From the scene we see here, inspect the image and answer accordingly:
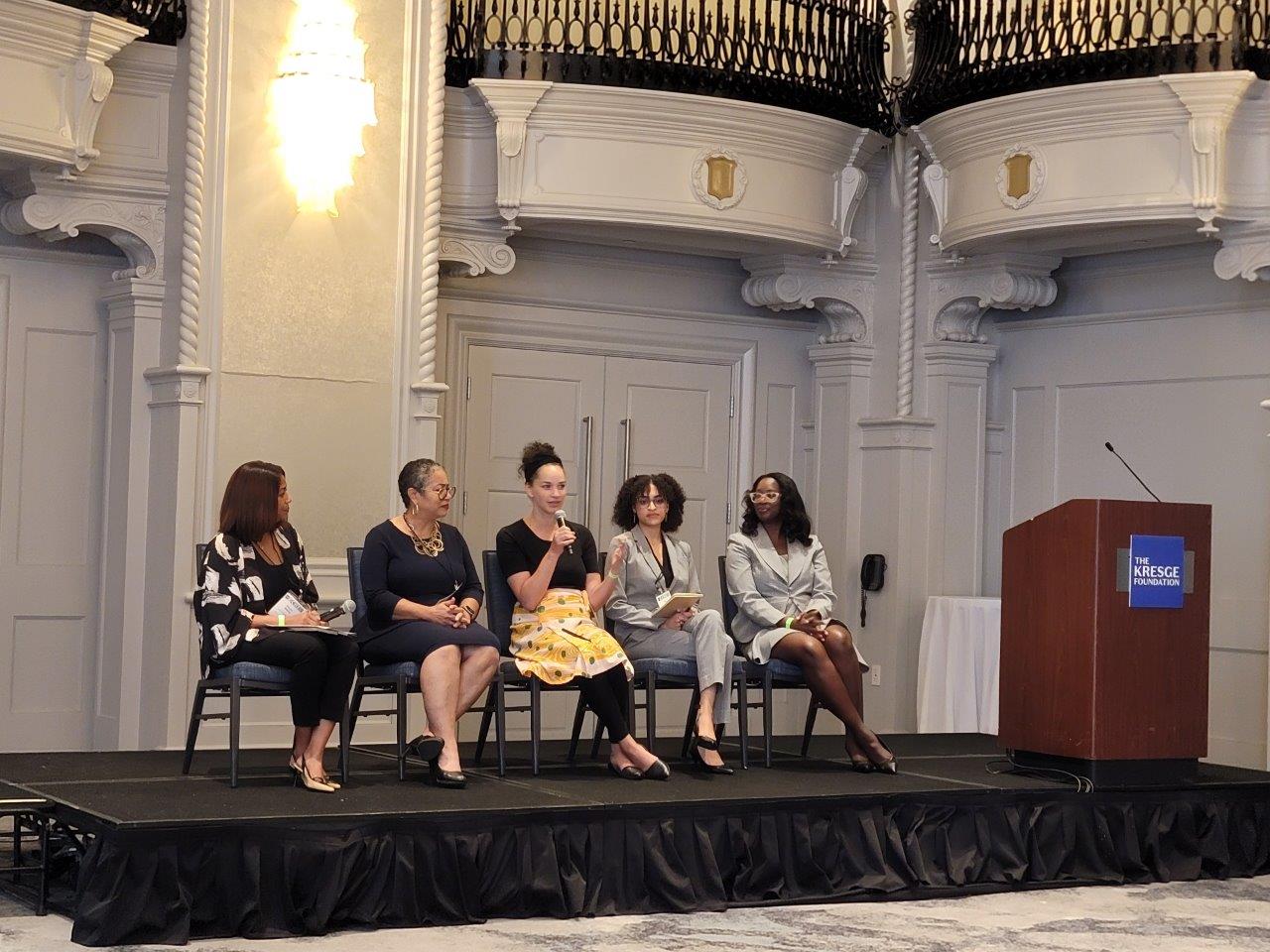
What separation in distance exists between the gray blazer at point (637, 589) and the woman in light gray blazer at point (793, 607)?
0.84 feet

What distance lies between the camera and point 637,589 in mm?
6414

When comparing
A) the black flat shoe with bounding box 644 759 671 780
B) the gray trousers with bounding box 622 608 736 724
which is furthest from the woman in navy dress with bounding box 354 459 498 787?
the gray trousers with bounding box 622 608 736 724

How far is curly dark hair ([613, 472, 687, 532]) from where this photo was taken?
253 inches

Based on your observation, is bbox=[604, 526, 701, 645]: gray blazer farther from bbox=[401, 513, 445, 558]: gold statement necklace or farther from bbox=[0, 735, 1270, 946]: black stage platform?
bbox=[401, 513, 445, 558]: gold statement necklace

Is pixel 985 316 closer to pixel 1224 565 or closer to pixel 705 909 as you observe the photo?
pixel 1224 565

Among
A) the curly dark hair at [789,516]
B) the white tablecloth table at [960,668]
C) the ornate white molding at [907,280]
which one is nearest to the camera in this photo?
the curly dark hair at [789,516]

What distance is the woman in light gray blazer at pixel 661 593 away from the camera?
6.21 metres

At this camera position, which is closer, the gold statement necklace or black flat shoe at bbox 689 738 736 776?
the gold statement necklace

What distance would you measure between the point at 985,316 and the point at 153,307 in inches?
154

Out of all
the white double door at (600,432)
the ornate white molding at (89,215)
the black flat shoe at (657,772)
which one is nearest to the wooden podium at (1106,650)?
the black flat shoe at (657,772)

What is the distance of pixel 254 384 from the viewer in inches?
279

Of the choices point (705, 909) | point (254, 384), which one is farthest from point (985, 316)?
point (705, 909)

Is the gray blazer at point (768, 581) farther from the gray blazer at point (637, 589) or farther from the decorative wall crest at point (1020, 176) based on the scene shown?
the decorative wall crest at point (1020, 176)

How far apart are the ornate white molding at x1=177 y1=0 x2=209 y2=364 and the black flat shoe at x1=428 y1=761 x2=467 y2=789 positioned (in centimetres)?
224
